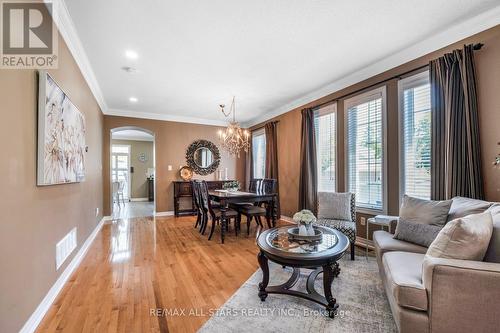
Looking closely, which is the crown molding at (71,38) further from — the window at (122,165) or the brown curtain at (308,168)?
the window at (122,165)

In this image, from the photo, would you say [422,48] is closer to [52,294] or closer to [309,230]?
[309,230]

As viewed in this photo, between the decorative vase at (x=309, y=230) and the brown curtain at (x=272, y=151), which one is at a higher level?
the brown curtain at (x=272, y=151)

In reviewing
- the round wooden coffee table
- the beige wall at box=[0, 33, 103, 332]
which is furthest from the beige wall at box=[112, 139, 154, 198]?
the round wooden coffee table

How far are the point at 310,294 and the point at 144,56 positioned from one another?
344cm

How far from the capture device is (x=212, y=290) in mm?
2244

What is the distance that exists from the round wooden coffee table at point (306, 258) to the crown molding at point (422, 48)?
99.5 inches

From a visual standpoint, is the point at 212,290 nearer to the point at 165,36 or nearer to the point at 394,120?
the point at 165,36

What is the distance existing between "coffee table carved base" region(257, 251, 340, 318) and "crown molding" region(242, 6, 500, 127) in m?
2.81

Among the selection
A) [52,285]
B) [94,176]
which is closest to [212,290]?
[52,285]

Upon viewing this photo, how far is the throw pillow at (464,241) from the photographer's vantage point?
1.38 metres

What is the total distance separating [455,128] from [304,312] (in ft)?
8.02

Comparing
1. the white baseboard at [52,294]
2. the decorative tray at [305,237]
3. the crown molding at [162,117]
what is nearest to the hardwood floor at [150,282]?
the white baseboard at [52,294]

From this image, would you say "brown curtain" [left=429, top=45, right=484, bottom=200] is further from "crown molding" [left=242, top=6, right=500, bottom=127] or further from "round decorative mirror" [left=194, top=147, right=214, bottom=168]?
"round decorative mirror" [left=194, top=147, right=214, bottom=168]

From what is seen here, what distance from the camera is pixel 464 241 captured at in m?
1.38
